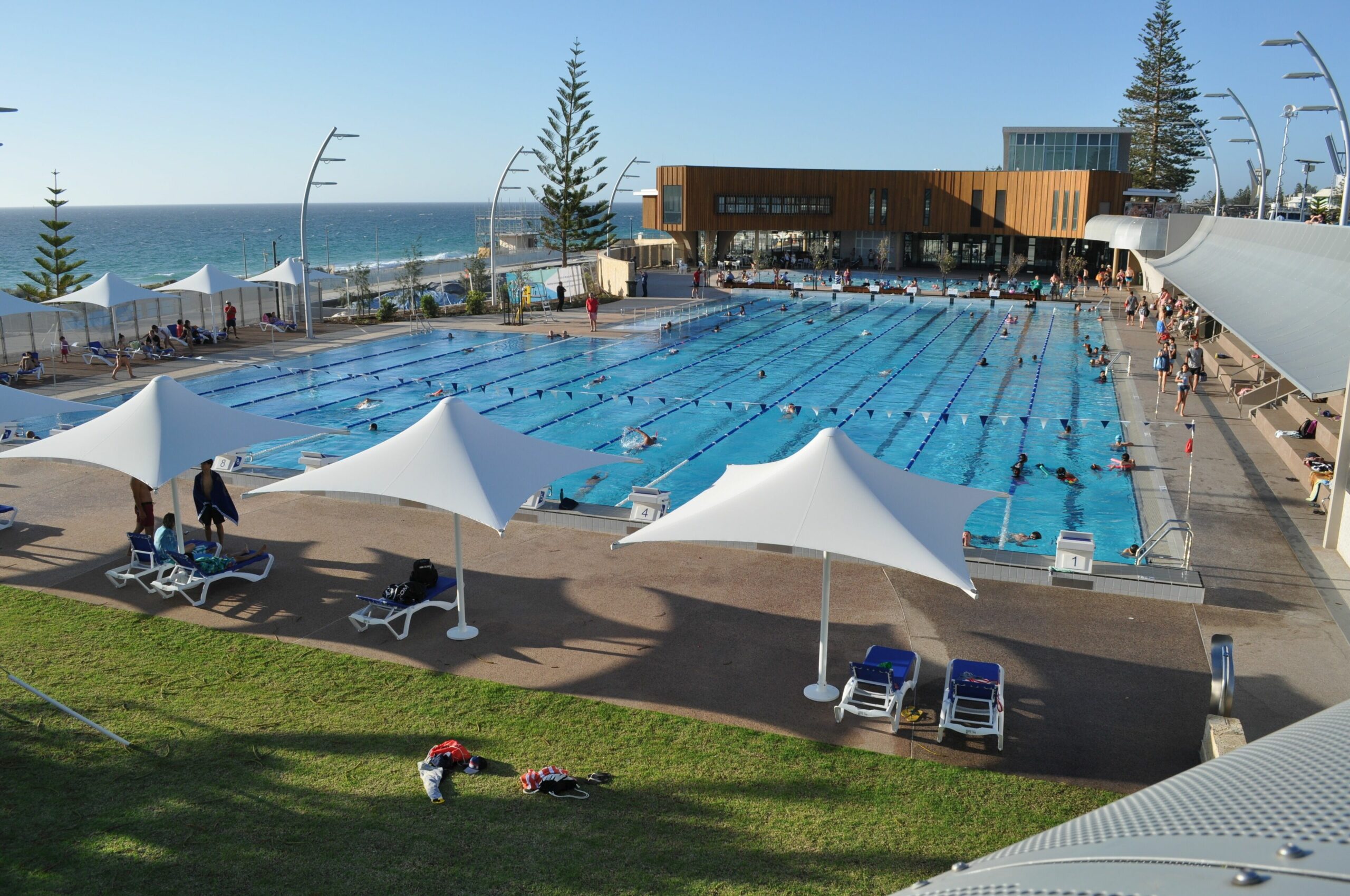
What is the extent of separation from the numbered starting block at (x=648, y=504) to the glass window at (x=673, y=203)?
39938 millimetres

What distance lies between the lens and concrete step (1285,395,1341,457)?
14750 millimetres

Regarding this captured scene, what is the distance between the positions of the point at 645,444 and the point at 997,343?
16.0m

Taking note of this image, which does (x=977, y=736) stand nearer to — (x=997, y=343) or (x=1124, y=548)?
(x=1124, y=548)

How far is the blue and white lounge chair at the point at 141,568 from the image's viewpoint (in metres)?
10.1

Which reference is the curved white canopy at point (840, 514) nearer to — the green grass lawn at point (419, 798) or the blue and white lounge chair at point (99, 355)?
the green grass lawn at point (419, 798)

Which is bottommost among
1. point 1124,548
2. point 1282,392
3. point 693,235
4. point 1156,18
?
point 1124,548

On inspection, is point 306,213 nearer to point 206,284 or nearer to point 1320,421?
point 206,284

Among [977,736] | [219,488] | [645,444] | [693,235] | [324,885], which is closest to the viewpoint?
[324,885]

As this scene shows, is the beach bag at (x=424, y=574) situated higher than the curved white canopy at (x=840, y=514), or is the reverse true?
the curved white canopy at (x=840, y=514)

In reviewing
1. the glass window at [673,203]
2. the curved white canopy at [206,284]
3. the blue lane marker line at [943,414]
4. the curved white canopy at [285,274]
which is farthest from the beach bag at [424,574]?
the glass window at [673,203]

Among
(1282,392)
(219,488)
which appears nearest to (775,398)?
(1282,392)

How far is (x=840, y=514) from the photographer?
25.5ft

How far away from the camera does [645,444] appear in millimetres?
18781

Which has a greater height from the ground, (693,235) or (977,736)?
(693,235)
